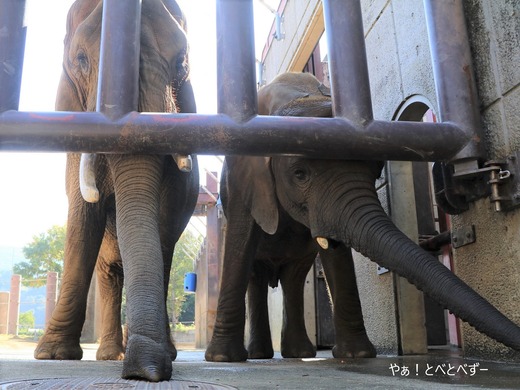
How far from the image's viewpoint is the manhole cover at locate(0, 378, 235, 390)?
1.86 metres

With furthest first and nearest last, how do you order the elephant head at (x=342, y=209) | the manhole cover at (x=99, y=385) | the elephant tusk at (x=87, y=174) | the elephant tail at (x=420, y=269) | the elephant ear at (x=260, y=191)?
the elephant ear at (x=260, y=191)
the elephant tusk at (x=87, y=174)
the elephant head at (x=342, y=209)
the elephant tail at (x=420, y=269)
the manhole cover at (x=99, y=385)

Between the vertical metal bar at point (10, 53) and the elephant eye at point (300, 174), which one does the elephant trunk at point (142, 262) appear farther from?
the elephant eye at point (300, 174)

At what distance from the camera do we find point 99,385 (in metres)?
1.91

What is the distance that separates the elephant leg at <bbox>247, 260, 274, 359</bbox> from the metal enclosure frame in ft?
8.15

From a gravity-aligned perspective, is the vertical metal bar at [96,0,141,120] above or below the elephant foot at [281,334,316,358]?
above

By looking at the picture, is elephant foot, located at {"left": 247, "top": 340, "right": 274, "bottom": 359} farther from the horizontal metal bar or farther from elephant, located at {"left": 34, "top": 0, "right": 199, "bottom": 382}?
the horizontal metal bar

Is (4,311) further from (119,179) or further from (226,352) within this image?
(119,179)

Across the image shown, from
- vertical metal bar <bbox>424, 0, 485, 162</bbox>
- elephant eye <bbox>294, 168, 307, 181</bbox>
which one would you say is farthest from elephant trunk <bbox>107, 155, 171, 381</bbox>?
vertical metal bar <bbox>424, 0, 485, 162</bbox>

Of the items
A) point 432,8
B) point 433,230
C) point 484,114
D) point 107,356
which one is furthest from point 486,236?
point 433,230

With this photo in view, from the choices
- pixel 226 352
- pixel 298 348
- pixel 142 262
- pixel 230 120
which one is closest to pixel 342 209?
pixel 230 120

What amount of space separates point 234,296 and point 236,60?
6.24ft

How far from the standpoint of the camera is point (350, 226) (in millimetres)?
3264

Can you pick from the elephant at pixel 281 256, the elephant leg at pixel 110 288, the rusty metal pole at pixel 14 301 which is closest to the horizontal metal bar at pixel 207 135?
the elephant at pixel 281 256

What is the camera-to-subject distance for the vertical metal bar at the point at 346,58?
2750mm
